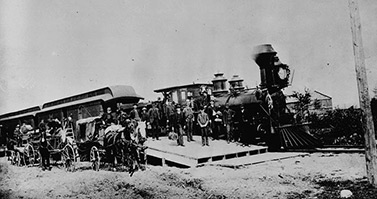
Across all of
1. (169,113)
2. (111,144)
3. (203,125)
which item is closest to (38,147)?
(111,144)

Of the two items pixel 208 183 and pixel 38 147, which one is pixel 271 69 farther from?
pixel 38 147

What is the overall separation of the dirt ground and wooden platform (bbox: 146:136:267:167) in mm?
1346

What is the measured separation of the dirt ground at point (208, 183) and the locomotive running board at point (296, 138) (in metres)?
3.39

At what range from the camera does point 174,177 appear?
9.40m

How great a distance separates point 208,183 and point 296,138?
693cm

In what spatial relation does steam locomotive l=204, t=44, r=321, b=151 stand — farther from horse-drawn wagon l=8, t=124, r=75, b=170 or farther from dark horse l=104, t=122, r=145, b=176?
horse-drawn wagon l=8, t=124, r=75, b=170

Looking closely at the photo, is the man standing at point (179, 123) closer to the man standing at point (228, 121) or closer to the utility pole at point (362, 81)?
the man standing at point (228, 121)

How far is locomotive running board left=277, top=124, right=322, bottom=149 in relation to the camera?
14.0 metres

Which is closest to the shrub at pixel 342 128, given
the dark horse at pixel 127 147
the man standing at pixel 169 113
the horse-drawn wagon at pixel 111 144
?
the man standing at pixel 169 113

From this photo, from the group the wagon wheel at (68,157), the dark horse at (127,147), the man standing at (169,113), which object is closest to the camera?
the dark horse at (127,147)

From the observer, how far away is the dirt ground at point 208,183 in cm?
768

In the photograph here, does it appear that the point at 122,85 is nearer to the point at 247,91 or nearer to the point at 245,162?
the point at 247,91

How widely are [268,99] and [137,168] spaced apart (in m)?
6.58

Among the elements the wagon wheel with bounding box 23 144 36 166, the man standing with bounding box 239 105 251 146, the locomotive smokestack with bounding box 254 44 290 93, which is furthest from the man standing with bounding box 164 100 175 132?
the wagon wheel with bounding box 23 144 36 166
